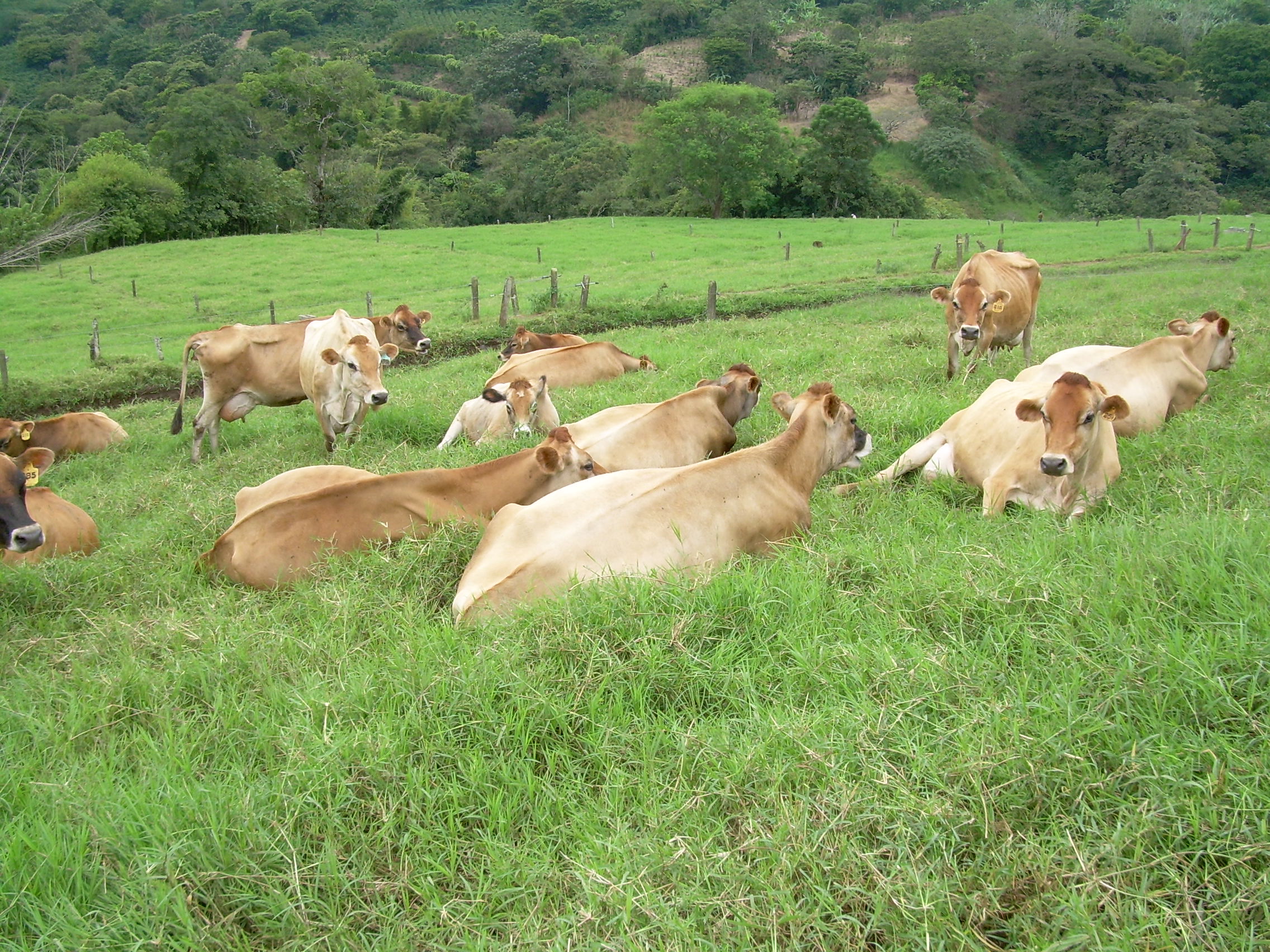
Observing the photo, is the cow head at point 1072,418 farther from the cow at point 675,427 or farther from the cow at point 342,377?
the cow at point 342,377

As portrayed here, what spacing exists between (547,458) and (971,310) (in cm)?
688

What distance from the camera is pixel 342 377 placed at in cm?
1022

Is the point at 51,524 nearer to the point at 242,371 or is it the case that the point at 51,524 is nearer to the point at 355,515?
the point at 355,515

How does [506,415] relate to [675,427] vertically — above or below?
below

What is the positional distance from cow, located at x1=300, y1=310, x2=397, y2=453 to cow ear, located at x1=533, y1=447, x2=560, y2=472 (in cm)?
363

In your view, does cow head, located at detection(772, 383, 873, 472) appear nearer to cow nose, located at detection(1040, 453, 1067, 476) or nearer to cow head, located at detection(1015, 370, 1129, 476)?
cow head, located at detection(1015, 370, 1129, 476)

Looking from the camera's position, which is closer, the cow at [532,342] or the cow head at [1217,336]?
the cow head at [1217,336]

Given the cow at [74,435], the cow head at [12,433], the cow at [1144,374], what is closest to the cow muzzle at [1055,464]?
the cow at [1144,374]

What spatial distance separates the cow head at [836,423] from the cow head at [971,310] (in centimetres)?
480

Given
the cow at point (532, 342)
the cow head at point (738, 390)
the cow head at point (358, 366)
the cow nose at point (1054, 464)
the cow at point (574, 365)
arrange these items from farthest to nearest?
Answer: the cow at point (532, 342) → the cow at point (574, 365) → the cow head at point (358, 366) → the cow head at point (738, 390) → the cow nose at point (1054, 464)

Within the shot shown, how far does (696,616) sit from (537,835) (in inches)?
52.4

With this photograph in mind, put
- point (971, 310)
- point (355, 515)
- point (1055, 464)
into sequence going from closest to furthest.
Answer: point (1055, 464) < point (355, 515) < point (971, 310)

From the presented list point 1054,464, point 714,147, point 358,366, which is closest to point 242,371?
point 358,366

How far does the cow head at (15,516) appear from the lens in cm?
624
